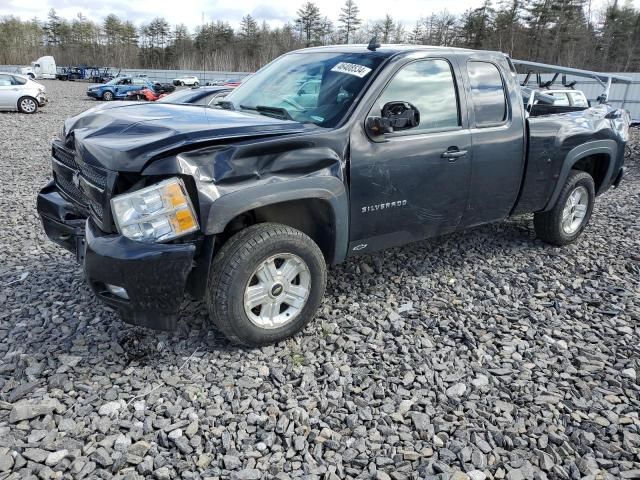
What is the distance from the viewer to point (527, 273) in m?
4.66

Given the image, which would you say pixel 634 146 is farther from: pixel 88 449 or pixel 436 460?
pixel 88 449

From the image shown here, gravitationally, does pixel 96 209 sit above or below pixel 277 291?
above

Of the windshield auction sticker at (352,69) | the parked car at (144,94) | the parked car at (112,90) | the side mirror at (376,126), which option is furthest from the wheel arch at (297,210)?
the parked car at (112,90)

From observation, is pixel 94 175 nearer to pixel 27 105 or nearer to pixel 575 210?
pixel 575 210

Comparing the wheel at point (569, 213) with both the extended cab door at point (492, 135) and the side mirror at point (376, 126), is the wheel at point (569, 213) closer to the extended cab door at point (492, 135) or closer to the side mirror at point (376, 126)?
the extended cab door at point (492, 135)

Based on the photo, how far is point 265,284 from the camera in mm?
3160

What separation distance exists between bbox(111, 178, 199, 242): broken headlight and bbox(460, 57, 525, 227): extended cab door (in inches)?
93.3

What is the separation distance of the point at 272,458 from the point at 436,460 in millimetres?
809

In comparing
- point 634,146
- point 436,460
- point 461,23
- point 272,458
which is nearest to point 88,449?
point 272,458

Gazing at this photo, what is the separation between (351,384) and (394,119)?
1.71 meters

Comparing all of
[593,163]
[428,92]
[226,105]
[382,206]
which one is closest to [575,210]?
[593,163]

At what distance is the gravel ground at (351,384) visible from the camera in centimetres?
241

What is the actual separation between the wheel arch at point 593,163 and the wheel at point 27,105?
18.9 m

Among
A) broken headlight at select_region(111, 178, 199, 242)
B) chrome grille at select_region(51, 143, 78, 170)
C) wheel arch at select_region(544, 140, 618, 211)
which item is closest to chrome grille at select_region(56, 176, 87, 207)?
chrome grille at select_region(51, 143, 78, 170)
